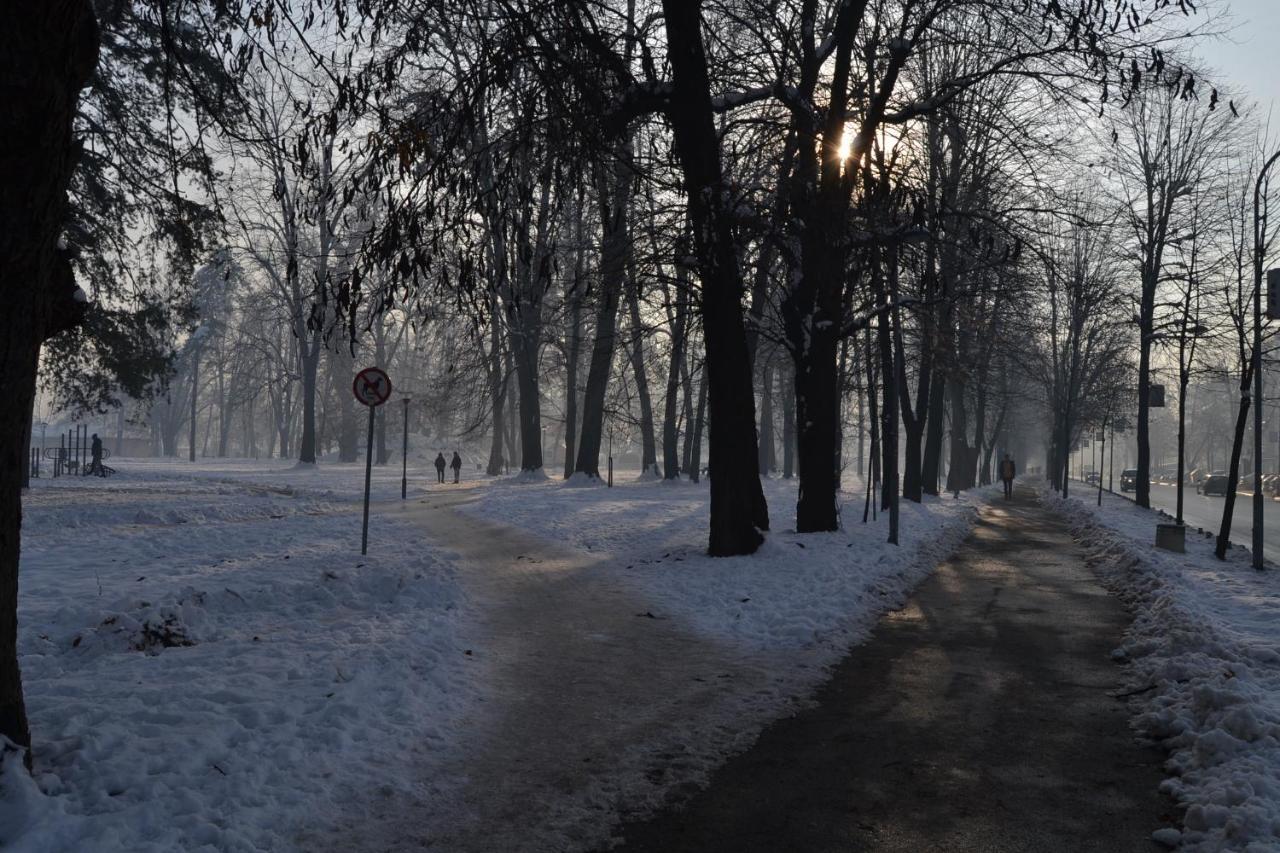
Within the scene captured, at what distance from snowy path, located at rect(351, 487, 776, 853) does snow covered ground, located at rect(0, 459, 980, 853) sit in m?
0.03

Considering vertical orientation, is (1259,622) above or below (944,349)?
below

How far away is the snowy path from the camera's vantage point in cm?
467

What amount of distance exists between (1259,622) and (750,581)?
17.7 ft

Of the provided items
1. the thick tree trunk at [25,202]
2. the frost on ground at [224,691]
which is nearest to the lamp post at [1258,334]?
the frost on ground at [224,691]

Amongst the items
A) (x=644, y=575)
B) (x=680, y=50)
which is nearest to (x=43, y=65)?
(x=680, y=50)

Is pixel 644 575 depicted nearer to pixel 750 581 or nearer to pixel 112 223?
pixel 750 581

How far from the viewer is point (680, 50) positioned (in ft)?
39.1

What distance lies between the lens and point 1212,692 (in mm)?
6312

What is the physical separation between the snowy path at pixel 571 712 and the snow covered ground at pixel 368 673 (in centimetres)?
3

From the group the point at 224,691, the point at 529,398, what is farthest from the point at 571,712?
the point at 529,398

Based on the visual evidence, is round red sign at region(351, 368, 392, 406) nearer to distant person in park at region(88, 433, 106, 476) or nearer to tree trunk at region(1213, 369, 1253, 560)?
tree trunk at region(1213, 369, 1253, 560)

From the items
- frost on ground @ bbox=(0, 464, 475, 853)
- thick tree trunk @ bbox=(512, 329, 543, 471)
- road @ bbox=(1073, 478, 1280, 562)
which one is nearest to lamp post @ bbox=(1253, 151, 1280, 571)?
road @ bbox=(1073, 478, 1280, 562)

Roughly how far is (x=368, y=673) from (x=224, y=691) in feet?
3.52

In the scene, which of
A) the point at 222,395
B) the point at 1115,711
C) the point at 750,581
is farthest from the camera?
the point at 222,395
